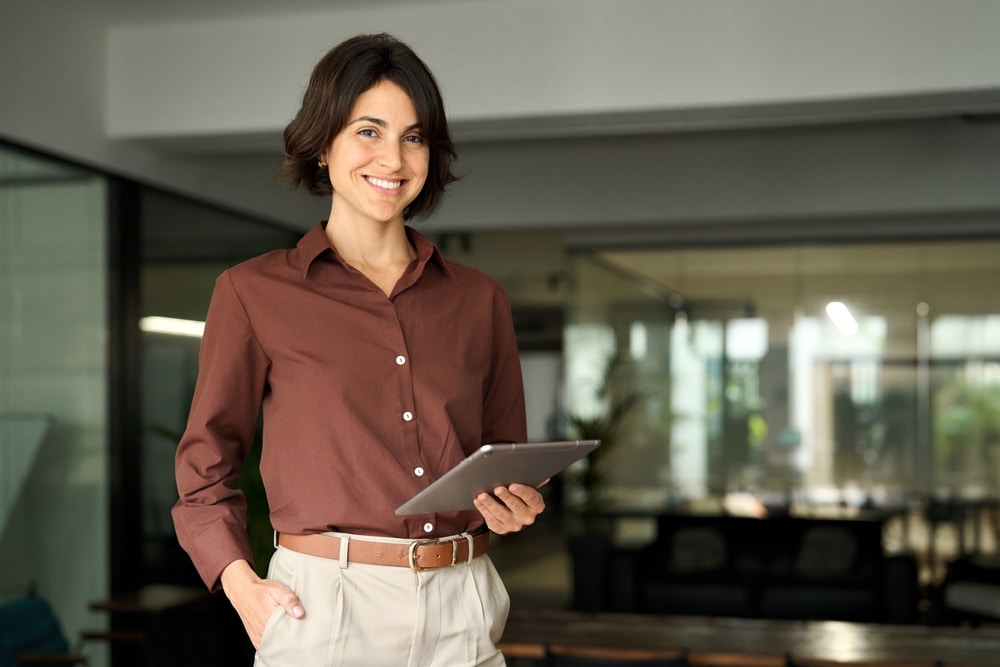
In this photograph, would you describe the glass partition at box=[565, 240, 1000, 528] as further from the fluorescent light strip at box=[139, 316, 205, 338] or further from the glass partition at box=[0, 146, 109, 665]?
the glass partition at box=[0, 146, 109, 665]

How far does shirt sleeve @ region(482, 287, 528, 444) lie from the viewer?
70.1 inches

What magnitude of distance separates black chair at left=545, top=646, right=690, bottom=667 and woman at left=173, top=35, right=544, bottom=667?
79.2 inches

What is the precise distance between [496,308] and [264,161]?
15.8ft

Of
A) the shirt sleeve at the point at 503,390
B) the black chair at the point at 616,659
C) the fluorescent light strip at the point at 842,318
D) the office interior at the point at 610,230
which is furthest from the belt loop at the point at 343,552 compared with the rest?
the fluorescent light strip at the point at 842,318

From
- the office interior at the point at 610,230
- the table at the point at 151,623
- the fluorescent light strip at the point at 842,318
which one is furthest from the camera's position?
the fluorescent light strip at the point at 842,318

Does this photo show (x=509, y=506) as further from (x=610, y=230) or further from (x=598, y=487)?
(x=610, y=230)

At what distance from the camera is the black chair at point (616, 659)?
352 cm

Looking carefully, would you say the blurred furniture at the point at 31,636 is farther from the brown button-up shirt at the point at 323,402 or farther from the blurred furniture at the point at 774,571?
the blurred furniture at the point at 774,571

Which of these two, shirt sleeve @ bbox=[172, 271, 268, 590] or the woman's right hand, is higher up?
shirt sleeve @ bbox=[172, 271, 268, 590]

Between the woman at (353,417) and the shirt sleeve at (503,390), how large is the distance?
4.6 inches

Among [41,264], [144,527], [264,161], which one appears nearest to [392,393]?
[41,264]

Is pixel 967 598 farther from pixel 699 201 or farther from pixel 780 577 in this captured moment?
pixel 699 201

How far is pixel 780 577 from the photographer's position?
6.92m

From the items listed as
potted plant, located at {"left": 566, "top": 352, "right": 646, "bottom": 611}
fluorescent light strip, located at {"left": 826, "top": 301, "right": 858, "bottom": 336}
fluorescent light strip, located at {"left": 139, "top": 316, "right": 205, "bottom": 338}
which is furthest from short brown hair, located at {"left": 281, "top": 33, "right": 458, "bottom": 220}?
fluorescent light strip, located at {"left": 826, "top": 301, "right": 858, "bottom": 336}
